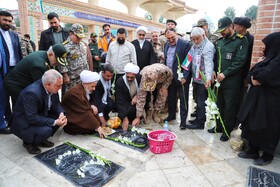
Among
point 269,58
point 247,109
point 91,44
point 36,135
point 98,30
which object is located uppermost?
point 98,30

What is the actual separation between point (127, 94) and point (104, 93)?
417 mm

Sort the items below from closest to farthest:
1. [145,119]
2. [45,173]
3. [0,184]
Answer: [0,184], [45,173], [145,119]

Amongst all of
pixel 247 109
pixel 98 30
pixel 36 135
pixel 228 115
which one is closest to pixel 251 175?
pixel 247 109

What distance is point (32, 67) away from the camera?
2.88 m

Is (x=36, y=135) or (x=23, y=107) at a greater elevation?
(x=23, y=107)

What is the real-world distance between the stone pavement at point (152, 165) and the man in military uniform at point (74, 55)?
3.46 feet

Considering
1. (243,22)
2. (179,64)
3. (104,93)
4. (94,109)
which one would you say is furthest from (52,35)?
(243,22)

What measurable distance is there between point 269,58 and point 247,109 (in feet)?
2.10

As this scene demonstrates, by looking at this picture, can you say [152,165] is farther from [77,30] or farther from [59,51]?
[77,30]

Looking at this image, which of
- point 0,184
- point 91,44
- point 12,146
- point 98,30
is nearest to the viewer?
point 0,184

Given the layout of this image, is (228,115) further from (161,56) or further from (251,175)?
(161,56)

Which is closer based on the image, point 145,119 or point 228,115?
point 228,115

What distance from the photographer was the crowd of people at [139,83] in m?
2.46

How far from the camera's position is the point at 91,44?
5.55 meters
